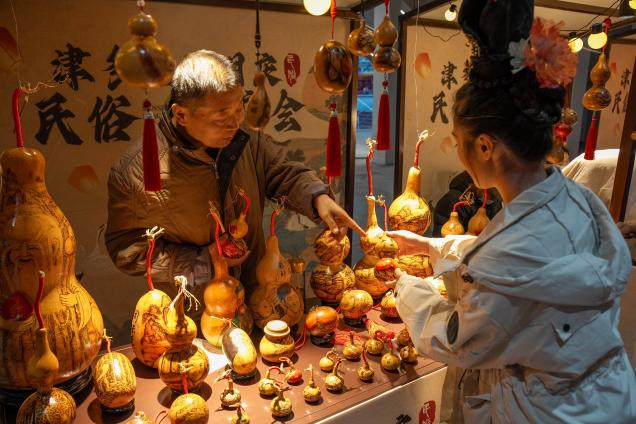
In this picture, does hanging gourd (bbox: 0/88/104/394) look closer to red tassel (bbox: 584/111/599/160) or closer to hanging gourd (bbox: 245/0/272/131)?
hanging gourd (bbox: 245/0/272/131)

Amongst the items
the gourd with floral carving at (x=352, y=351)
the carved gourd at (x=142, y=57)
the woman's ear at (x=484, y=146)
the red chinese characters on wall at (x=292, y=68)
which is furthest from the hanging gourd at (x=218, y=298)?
the red chinese characters on wall at (x=292, y=68)

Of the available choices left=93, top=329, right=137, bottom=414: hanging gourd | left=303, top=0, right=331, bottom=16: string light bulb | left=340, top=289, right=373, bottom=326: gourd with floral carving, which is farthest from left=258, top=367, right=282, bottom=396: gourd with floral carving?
left=303, top=0, right=331, bottom=16: string light bulb

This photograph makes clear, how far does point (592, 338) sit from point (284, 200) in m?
1.24

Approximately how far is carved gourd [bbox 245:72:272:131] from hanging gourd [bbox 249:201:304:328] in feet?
1.52

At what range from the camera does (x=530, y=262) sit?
1126mm

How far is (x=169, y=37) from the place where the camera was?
240 centimetres

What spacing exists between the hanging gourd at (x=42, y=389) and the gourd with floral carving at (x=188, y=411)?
0.28 m

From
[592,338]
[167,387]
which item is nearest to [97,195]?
[167,387]

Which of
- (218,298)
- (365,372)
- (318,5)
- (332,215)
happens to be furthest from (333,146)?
(365,372)

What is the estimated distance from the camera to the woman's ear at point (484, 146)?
1240 mm

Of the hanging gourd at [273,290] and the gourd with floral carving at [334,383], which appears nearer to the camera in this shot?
the gourd with floral carving at [334,383]

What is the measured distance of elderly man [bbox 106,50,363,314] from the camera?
1.62m

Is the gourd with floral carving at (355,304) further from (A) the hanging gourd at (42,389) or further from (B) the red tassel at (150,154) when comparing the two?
(A) the hanging gourd at (42,389)

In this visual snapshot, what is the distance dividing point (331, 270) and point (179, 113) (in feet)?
3.08
